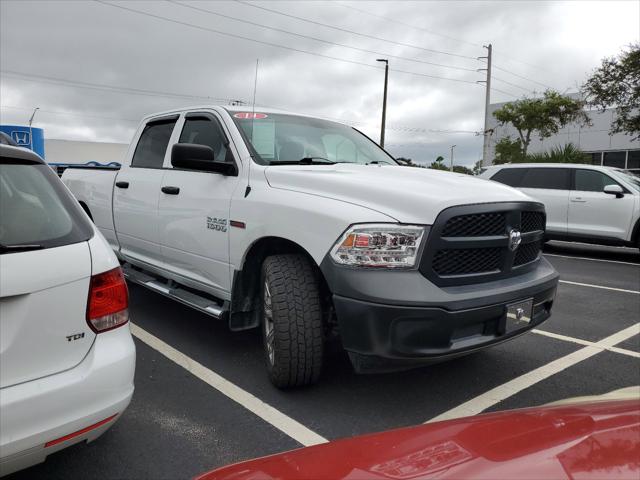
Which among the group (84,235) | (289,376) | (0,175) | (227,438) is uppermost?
(0,175)

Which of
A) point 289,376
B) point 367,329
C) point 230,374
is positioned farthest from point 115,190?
point 367,329

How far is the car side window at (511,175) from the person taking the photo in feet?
Result: 36.6

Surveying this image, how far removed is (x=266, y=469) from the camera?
4.44ft

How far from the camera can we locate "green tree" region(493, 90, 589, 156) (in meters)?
27.2

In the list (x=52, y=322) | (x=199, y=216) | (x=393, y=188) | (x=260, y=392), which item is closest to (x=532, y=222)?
(x=393, y=188)

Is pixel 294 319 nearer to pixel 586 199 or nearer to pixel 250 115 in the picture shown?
pixel 250 115

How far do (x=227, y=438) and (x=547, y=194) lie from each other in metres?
9.58

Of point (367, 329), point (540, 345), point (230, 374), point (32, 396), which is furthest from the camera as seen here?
point (540, 345)

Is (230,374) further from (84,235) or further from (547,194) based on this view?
(547,194)

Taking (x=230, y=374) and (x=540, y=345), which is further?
(x=540, y=345)

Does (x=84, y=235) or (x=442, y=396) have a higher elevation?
(x=84, y=235)

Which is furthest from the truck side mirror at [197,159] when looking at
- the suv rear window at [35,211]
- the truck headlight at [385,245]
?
the truck headlight at [385,245]

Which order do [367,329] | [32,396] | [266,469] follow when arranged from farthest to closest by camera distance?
[367,329] < [32,396] < [266,469]

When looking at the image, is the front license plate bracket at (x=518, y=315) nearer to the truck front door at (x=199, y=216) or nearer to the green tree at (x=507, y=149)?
the truck front door at (x=199, y=216)
